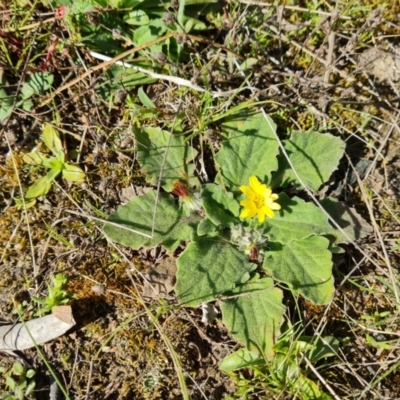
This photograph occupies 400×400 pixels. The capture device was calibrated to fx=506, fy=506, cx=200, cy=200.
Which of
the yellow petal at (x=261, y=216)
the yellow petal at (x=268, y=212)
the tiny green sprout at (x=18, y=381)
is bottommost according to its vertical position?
the tiny green sprout at (x=18, y=381)

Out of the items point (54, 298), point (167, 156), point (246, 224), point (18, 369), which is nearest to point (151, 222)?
point (167, 156)

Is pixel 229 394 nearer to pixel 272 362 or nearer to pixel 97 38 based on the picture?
pixel 272 362

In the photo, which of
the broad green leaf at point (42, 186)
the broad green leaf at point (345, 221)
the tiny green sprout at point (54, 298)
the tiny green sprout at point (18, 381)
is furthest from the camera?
the broad green leaf at point (42, 186)

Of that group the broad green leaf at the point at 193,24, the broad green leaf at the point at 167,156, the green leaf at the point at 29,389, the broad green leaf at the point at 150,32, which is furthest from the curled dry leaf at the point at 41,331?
the broad green leaf at the point at 193,24

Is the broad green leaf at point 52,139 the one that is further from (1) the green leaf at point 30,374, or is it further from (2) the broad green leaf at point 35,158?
(1) the green leaf at point 30,374

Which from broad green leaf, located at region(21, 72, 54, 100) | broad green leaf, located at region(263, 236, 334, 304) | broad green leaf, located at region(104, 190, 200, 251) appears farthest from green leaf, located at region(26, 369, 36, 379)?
broad green leaf, located at region(21, 72, 54, 100)

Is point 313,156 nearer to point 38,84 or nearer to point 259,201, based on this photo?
point 259,201
